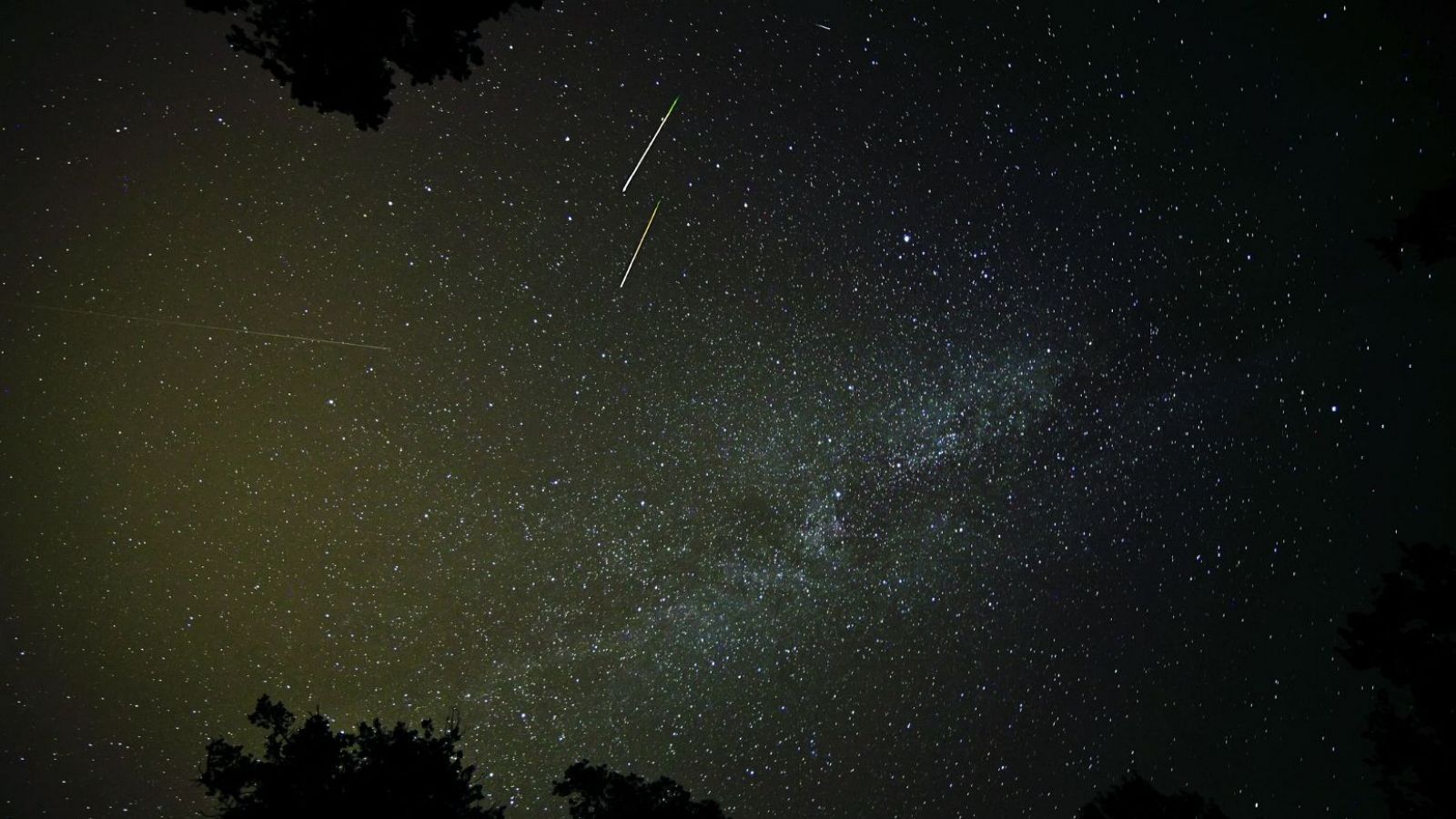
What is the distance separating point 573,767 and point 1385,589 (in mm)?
7382

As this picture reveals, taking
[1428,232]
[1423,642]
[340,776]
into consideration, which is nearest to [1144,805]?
[1423,642]

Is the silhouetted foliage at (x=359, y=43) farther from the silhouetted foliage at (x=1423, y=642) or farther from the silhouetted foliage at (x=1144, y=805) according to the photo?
the silhouetted foliage at (x=1144, y=805)

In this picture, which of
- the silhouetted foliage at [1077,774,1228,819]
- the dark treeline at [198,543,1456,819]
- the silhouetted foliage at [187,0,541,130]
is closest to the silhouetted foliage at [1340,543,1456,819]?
the dark treeline at [198,543,1456,819]

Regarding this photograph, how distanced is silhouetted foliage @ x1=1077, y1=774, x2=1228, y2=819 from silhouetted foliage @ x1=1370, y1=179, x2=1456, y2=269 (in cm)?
551

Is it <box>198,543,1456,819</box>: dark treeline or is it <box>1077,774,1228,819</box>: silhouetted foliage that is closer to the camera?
<box>198,543,1456,819</box>: dark treeline

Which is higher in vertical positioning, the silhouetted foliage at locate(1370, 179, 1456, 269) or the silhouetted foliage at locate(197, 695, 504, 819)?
the silhouetted foliage at locate(1370, 179, 1456, 269)

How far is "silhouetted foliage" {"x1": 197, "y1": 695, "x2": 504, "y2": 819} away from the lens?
5.86 m

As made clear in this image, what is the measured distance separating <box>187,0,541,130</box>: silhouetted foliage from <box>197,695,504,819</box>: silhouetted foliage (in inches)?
235

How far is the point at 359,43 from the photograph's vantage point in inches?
135

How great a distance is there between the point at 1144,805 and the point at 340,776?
327 inches

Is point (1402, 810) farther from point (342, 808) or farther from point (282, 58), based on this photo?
point (282, 58)

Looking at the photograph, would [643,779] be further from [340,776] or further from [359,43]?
[359,43]

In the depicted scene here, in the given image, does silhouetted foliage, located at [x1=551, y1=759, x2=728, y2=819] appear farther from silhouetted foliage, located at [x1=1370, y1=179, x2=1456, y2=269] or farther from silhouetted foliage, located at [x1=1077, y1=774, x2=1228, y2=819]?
silhouetted foliage, located at [x1=1370, y1=179, x2=1456, y2=269]

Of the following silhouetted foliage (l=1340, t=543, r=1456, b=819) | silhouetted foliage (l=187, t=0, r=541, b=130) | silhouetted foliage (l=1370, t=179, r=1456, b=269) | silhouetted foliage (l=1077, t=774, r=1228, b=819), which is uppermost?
silhouetted foliage (l=187, t=0, r=541, b=130)
